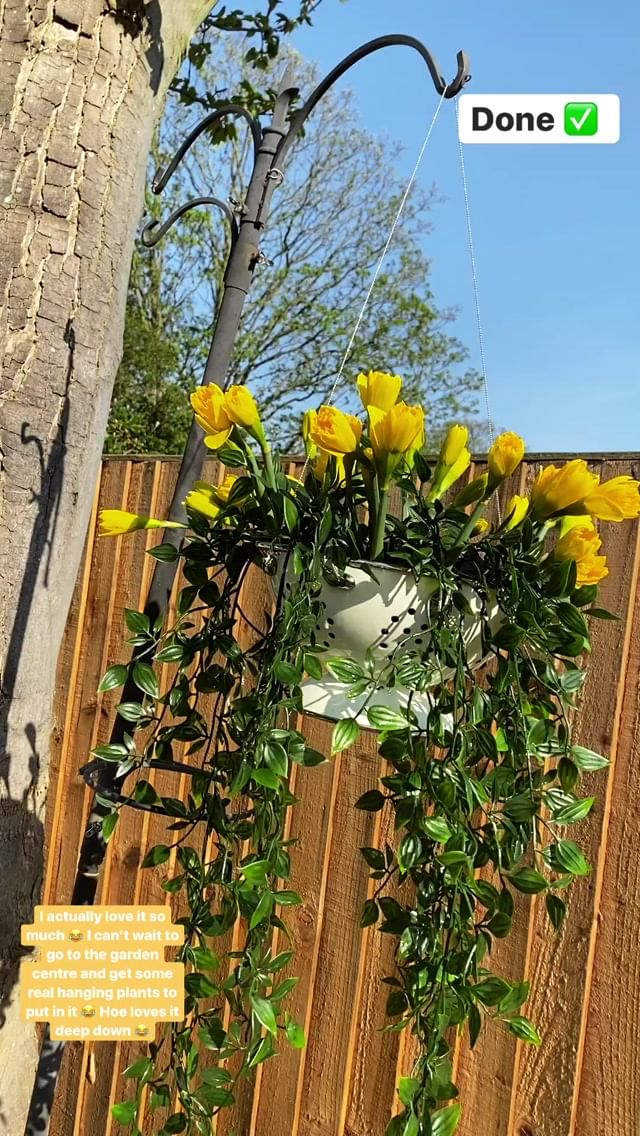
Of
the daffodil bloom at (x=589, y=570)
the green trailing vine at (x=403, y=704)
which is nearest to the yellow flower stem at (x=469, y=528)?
the green trailing vine at (x=403, y=704)

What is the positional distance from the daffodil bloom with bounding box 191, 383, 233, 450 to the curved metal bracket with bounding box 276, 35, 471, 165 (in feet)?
1.37

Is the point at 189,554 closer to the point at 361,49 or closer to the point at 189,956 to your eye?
the point at 189,956

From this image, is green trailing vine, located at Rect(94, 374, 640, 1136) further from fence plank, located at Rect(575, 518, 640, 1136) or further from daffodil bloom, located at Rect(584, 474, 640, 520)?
fence plank, located at Rect(575, 518, 640, 1136)

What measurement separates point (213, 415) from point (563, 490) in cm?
33

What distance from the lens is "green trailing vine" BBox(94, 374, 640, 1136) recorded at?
2.27 ft

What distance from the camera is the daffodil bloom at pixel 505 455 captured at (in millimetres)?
776

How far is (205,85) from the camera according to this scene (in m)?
7.29

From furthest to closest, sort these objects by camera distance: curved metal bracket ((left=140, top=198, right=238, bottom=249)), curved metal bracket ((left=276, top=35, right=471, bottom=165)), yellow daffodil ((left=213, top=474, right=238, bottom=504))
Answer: curved metal bracket ((left=140, top=198, right=238, bottom=249))
curved metal bracket ((left=276, top=35, right=471, bottom=165))
yellow daffodil ((left=213, top=474, right=238, bottom=504))

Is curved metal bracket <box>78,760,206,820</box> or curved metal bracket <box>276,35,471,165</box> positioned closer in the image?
curved metal bracket <box>78,760,206,820</box>

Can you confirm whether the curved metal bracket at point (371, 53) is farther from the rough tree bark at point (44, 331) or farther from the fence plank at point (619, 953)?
the fence plank at point (619, 953)

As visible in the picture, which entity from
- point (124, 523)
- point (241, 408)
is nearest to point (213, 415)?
point (241, 408)

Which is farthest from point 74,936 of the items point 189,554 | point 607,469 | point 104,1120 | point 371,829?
point 104,1120

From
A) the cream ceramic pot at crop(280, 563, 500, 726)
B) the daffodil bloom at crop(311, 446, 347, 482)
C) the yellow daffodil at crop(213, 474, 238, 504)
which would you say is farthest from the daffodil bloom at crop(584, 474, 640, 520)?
the yellow daffodil at crop(213, 474, 238, 504)

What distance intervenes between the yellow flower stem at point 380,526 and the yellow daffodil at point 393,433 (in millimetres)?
16
